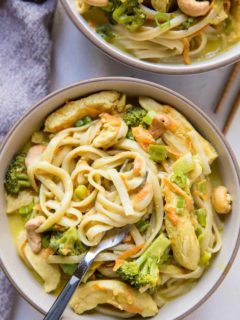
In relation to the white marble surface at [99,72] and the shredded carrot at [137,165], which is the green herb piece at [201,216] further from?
the white marble surface at [99,72]

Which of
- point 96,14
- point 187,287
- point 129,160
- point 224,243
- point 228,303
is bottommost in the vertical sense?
point 228,303

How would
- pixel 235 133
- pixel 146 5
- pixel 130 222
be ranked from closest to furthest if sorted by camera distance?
pixel 130 222
pixel 146 5
pixel 235 133

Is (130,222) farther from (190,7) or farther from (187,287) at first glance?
(190,7)

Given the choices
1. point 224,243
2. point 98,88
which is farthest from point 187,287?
point 98,88

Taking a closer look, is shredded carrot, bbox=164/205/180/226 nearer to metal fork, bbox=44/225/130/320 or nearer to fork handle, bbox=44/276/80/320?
metal fork, bbox=44/225/130/320

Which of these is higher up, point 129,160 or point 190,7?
point 190,7

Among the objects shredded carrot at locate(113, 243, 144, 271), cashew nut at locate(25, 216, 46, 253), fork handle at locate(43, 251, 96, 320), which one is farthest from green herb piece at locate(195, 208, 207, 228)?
cashew nut at locate(25, 216, 46, 253)

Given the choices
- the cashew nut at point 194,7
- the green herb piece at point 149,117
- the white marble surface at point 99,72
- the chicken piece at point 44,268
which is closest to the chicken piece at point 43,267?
the chicken piece at point 44,268
